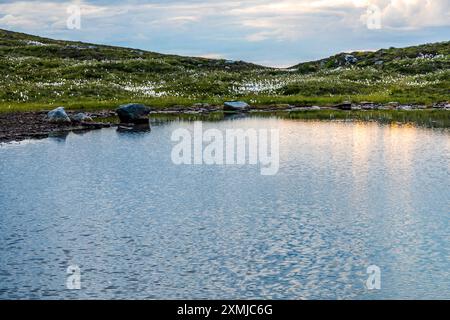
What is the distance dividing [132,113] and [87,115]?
701 cm

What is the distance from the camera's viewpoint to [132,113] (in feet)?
210

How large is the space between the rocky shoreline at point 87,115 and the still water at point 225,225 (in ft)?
32.1

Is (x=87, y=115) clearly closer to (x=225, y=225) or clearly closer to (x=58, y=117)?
(x=58, y=117)

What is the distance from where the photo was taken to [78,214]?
26875 millimetres

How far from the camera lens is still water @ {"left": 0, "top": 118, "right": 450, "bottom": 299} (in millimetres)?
18734

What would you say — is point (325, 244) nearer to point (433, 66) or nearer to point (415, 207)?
point (415, 207)
